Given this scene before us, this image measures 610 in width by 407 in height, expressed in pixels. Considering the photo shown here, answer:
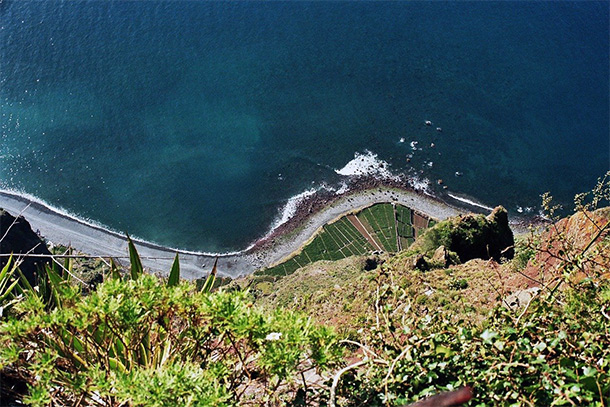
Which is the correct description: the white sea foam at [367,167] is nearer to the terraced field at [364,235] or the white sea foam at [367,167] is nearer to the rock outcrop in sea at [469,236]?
the terraced field at [364,235]

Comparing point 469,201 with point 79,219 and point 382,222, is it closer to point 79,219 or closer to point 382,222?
point 382,222

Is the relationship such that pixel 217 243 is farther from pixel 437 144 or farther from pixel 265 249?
pixel 437 144

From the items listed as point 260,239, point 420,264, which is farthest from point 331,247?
point 420,264

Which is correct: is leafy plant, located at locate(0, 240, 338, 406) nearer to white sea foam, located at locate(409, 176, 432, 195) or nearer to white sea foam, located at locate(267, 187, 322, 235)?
white sea foam, located at locate(267, 187, 322, 235)

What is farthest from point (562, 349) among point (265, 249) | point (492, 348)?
point (265, 249)

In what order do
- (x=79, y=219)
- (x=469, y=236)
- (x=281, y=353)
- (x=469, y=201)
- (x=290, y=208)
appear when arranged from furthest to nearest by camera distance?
(x=469, y=201), (x=290, y=208), (x=79, y=219), (x=469, y=236), (x=281, y=353)

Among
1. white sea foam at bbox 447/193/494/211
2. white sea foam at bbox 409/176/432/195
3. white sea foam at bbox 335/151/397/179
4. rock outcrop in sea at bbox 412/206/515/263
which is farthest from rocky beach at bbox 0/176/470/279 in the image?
rock outcrop in sea at bbox 412/206/515/263
